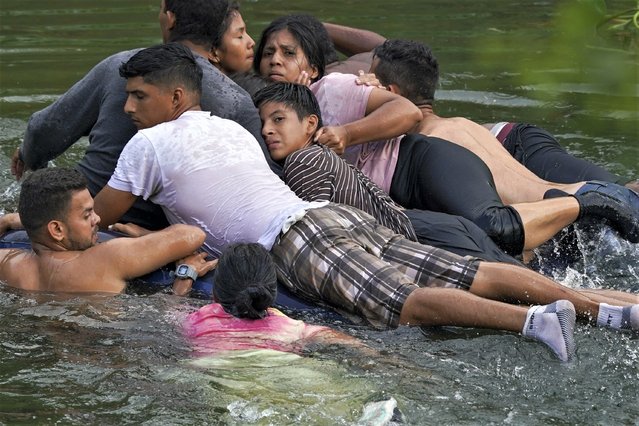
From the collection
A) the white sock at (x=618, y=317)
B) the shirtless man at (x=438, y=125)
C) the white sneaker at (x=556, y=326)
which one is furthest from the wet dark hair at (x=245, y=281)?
the shirtless man at (x=438, y=125)

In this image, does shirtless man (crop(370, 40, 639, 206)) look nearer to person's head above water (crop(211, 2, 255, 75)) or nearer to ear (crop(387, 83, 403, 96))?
ear (crop(387, 83, 403, 96))

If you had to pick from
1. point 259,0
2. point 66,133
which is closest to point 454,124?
point 66,133

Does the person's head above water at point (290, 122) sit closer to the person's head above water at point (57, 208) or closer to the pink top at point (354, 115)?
the pink top at point (354, 115)

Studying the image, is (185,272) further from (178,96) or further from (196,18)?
(196,18)

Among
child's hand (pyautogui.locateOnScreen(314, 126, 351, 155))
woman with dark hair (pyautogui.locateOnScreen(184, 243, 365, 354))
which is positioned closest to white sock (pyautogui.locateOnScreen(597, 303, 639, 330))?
woman with dark hair (pyautogui.locateOnScreen(184, 243, 365, 354))

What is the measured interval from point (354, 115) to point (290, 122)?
2.42 feet

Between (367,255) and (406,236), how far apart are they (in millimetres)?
577

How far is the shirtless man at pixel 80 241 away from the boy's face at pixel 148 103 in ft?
1.84

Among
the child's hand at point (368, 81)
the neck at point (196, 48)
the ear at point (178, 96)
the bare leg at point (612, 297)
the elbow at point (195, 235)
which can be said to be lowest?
the bare leg at point (612, 297)

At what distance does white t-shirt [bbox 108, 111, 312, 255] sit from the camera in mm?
5367

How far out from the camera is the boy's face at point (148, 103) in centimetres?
570

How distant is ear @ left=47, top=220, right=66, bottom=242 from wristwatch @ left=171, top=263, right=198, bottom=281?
0.59m

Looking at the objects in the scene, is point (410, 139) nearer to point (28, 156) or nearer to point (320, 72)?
point (320, 72)

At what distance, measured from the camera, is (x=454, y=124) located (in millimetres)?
6824
